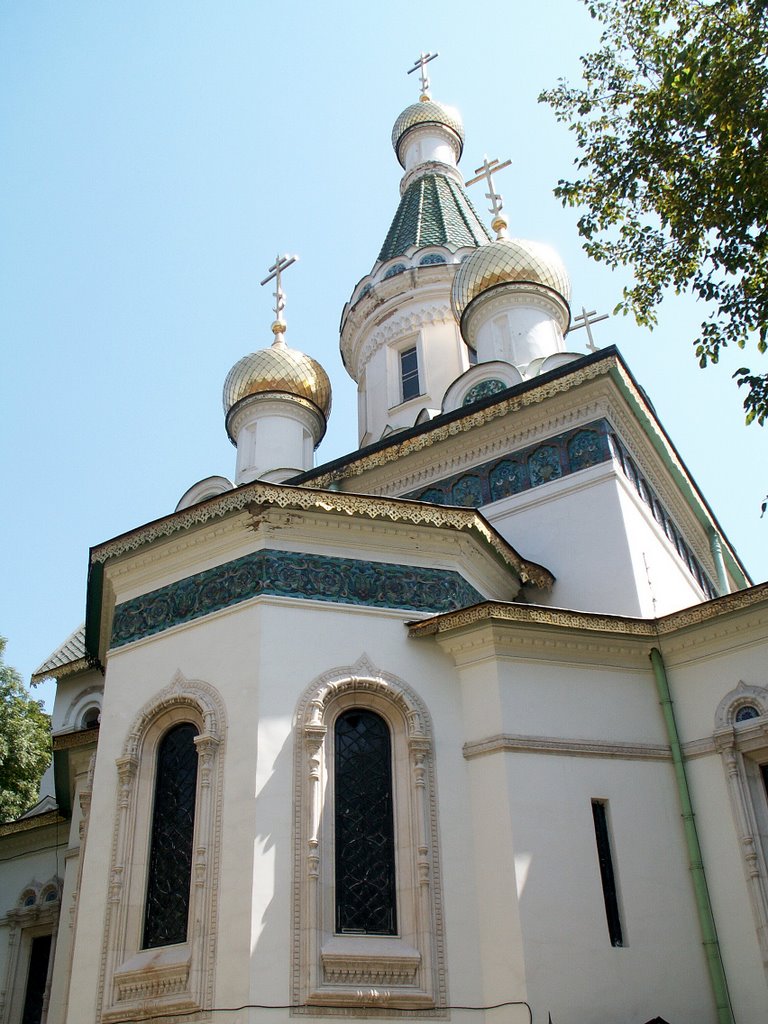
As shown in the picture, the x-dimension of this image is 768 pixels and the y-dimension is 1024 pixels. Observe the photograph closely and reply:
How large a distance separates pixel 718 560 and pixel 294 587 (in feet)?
23.1

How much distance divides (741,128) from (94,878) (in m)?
6.60

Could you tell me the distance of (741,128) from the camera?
6449mm

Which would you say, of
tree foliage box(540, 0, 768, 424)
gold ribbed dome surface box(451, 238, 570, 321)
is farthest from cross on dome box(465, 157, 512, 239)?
tree foliage box(540, 0, 768, 424)

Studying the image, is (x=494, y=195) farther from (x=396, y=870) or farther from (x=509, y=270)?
(x=396, y=870)

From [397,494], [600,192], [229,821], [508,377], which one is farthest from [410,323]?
[229,821]

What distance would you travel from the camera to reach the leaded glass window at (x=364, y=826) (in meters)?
6.81

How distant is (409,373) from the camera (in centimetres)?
1609

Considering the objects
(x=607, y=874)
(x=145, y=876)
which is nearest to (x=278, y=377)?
(x=145, y=876)

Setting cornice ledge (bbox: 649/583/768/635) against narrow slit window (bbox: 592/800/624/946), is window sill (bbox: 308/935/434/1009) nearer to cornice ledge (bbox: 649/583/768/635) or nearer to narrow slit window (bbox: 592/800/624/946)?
narrow slit window (bbox: 592/800/624/946)

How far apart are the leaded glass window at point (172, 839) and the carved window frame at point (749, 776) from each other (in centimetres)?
389

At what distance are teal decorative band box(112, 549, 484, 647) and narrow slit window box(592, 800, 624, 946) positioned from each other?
1928 millimetres

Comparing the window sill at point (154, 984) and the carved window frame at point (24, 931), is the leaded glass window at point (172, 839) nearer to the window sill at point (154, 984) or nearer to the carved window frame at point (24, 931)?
the window sill at point (154, 984)

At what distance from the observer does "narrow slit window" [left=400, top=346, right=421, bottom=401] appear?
51.7 feet

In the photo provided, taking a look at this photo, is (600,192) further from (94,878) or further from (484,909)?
(94,878)
